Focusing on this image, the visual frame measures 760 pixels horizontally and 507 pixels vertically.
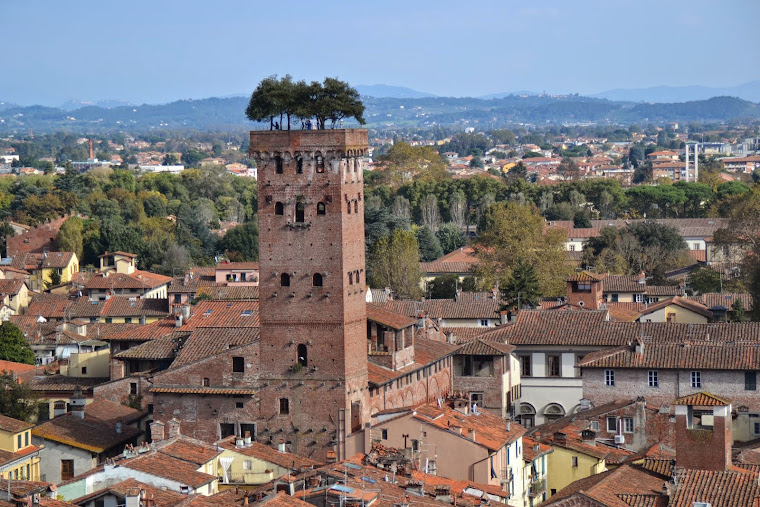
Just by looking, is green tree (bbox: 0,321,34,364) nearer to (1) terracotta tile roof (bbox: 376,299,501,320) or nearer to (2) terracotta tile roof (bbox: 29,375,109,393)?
(2) terracotta tile roof (bbox: 29,375,109,393)

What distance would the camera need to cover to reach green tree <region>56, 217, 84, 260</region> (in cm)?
9306

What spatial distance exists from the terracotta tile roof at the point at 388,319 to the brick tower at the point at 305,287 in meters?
2.80

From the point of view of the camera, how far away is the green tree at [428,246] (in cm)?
9594

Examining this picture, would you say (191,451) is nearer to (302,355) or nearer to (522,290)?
(302,355)

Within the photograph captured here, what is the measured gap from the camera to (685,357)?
4800 cm

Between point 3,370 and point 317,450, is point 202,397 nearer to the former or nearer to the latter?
point 317,450

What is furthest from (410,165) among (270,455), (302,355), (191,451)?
(191,451)

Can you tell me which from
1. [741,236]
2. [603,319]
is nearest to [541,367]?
[603,319]

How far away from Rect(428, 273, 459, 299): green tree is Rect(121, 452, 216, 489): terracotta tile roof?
1738 inches

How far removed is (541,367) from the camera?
52906mm

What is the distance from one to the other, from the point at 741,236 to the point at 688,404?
45.6 m

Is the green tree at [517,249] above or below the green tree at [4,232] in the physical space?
above

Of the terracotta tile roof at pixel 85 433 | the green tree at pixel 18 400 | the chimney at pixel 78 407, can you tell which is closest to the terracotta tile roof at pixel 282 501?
the terracotta tile roof at pixel 85 433

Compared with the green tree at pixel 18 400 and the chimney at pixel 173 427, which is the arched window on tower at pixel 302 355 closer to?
the chimney at pixel 173 427
